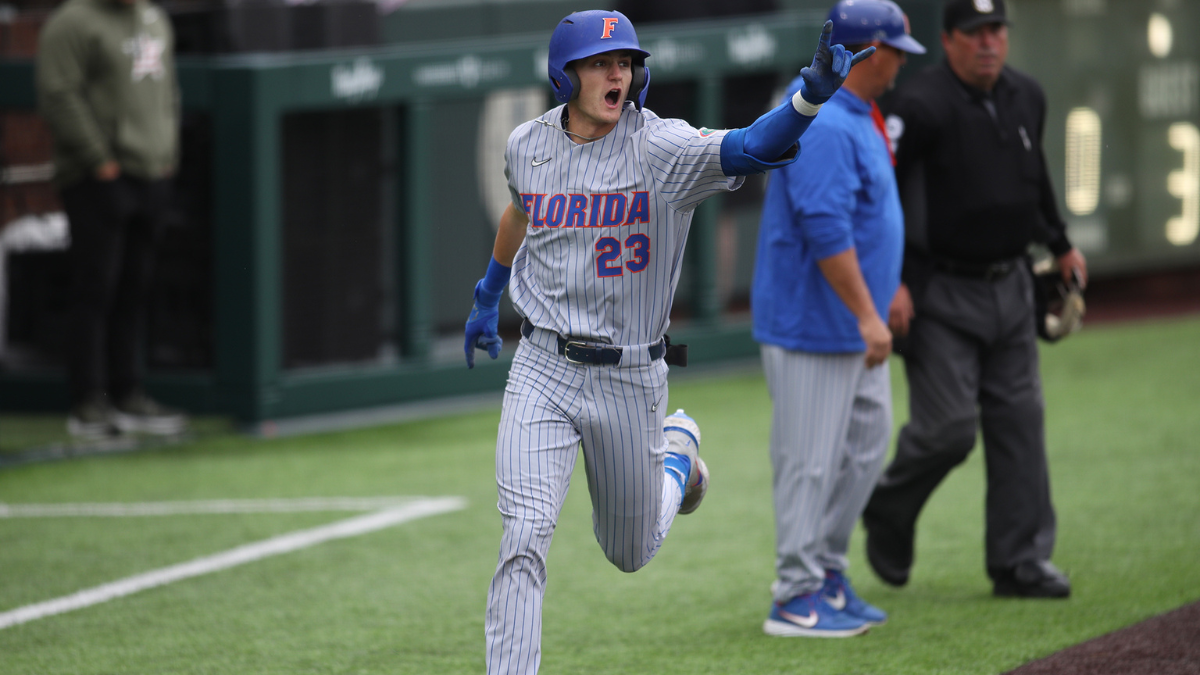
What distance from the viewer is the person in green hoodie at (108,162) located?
27.5ft

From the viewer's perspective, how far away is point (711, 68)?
10.5m

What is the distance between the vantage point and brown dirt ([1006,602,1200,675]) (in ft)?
15.1

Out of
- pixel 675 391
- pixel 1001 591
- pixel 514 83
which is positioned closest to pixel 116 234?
pixel 514 83

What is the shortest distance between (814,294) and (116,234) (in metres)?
4.85

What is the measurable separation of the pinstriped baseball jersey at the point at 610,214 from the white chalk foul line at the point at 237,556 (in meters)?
2.56

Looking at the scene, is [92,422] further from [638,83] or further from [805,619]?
Result: [638,83]

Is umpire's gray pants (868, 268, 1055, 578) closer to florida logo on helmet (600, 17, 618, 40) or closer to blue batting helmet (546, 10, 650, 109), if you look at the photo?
blue batting helmet (546, 10, 650, 109)

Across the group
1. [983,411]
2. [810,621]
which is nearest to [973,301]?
[983,411]

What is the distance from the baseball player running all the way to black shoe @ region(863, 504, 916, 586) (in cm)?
163

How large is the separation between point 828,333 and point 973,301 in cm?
72

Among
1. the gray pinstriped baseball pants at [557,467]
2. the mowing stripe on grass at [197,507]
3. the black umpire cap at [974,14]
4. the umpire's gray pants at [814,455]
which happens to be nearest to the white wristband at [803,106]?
the gray pinstriped baseball pants at [557,467]

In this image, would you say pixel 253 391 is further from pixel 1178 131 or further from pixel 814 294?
pixel 1178 131

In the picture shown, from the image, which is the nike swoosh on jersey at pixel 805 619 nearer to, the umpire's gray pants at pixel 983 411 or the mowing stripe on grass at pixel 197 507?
the umpire's gray pants at pixel 983 411

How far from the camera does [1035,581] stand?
551 centimetres
